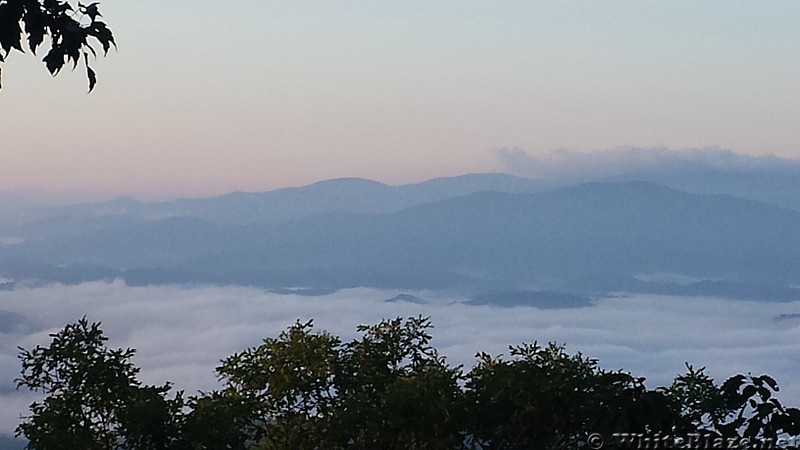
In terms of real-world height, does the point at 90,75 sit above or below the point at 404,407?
above

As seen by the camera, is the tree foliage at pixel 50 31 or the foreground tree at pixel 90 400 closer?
the tree foliage at pixel 50 31

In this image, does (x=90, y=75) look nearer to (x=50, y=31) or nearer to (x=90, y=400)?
(x=50, y=31)

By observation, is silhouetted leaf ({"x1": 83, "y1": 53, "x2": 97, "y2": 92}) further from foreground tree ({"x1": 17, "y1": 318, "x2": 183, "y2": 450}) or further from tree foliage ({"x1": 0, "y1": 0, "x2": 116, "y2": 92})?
foreground tree ({"x1": 17, "y1": 318, "x2": 183, "y2": 450})

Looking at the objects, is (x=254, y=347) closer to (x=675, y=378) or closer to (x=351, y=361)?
(x=351, y=361)

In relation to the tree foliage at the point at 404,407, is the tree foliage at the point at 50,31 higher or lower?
higher

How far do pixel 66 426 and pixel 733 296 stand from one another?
150 m

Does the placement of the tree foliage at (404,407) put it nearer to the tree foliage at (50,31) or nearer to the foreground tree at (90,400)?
the foreground tree at (90,400)

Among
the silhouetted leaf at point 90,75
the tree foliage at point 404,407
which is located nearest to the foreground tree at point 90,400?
the tree foliage at point 404,407

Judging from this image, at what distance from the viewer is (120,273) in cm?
15575

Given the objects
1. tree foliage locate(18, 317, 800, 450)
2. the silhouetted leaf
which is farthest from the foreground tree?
the silhouetted leaf

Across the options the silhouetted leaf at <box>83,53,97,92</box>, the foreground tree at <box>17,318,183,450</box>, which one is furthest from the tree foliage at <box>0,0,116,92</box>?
the foreground tree at <box>17,318,183,450</box>

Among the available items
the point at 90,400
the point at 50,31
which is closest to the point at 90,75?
the point at 50,31

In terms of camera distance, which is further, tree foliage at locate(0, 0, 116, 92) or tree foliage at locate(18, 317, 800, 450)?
tree foliage at locate(18, 317, 800, 450)

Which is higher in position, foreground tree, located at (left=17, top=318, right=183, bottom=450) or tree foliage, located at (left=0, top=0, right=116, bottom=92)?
tree foliage, located at (left=0, top=0, right=116, bottom=92)
